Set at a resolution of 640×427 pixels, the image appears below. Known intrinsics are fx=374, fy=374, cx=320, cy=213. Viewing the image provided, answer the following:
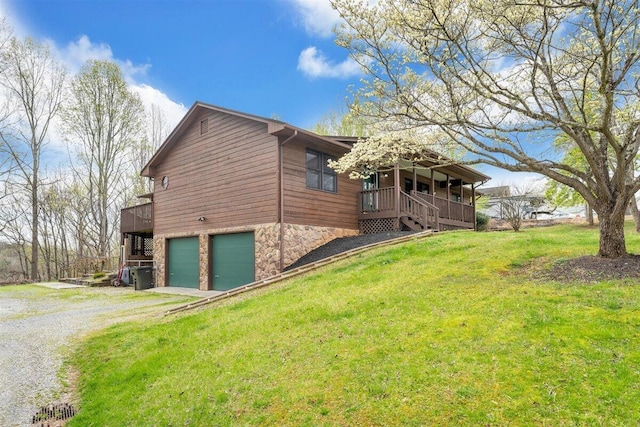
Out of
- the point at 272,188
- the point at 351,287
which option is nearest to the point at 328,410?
the point at 351,287

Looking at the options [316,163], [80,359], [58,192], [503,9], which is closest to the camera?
[503,9]

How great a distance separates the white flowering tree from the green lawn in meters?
1.79

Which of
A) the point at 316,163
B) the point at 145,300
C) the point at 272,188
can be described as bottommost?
the point at 145,300

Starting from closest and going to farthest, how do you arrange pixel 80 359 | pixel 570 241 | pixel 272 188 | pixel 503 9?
pixel 503 9
pixel 80 359
pixel 570 241
pixel 272 188

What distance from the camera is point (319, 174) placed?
1318 centimetres

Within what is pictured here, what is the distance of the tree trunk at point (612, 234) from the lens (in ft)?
18.5

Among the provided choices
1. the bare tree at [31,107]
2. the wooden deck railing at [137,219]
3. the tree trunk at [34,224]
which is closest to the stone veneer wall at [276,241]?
the wooden deck railing at [137,219]

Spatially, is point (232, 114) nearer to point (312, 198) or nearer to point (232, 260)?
point (312, 198)

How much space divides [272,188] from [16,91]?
20.3 m

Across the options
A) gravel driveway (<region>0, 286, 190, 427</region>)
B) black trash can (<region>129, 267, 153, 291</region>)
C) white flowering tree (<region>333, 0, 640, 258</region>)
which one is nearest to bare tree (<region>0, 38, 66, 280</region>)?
gravel driveway (<region>0, 286, 190, 427</region>)

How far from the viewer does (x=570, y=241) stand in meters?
8.38

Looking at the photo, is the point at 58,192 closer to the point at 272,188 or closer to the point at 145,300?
the point at 145,300

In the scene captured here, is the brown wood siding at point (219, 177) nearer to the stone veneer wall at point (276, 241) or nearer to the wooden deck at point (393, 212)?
the stone veneer wall at point (276, 241)

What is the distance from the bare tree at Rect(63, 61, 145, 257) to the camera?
75.7 ft
